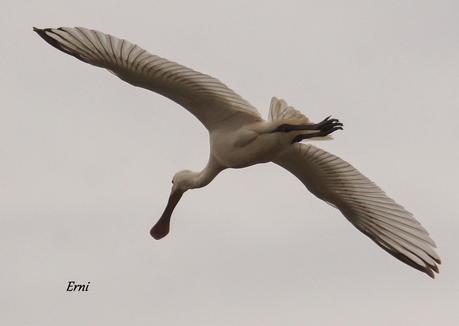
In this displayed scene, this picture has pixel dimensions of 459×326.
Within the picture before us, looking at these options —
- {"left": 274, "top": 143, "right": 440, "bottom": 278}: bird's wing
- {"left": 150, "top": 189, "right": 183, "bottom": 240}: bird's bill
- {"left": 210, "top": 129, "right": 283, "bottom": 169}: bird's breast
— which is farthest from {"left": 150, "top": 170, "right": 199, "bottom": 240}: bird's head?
{"left": 274, "top": 143, "right": 440, "bottom": 278}: bird's wing

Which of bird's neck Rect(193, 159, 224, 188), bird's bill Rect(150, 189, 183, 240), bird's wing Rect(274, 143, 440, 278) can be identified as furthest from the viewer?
bird's bill Rect(150, 189, 183, 240)

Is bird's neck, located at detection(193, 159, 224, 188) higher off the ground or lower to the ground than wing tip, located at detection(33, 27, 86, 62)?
lower

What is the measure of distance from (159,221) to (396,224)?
369cm

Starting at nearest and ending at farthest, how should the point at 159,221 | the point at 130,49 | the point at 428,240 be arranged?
the point at 130,49, the point at 428,240, the point at 159,221

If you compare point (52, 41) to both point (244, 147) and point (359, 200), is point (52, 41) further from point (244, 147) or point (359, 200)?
point (359, 200)

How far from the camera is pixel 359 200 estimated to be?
20.9 meters

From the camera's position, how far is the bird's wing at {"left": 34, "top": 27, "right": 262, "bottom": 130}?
61.7ft

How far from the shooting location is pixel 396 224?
20.6 meters

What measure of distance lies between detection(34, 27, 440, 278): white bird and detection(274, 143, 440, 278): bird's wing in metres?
0.01

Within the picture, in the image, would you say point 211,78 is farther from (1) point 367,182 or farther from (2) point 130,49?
(1) point 367,182

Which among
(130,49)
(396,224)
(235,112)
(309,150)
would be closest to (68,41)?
(130,49)

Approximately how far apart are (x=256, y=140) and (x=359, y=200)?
1973 millimetres

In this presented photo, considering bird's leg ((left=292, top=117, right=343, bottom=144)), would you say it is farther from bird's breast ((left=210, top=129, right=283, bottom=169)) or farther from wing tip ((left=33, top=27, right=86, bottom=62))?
wing tip ((left=33, top=27, right=86, bottom=62))

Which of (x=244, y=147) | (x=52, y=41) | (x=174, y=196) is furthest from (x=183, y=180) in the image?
(x=52, y=41)
